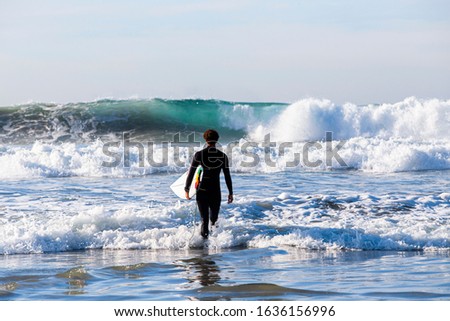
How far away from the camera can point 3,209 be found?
13695mm

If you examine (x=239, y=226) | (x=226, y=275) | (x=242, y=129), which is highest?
(x=242, y=129)

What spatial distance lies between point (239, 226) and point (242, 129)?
22.0 metres

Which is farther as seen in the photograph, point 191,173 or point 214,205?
point 214,205

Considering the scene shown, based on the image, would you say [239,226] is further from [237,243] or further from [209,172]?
[209,172]

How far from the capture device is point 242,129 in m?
33.7

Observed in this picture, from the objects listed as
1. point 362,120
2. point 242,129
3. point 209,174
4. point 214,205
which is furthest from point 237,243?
point 242,129

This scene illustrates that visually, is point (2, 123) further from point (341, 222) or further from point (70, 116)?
point (341, 222)

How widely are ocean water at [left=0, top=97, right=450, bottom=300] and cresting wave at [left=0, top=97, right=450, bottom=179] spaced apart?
15 cm

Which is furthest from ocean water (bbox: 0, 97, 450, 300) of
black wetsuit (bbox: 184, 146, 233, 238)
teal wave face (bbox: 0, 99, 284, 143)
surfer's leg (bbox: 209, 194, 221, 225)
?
teal wave face (bbox: 0, 99, 284, 143)

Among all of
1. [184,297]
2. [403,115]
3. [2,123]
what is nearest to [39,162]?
[2,123]

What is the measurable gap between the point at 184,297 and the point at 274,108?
1107 inches

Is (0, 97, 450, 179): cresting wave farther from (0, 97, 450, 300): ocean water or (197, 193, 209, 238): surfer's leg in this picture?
(197, 193, 209, 238): surfer's leg

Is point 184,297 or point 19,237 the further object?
point 19,237
